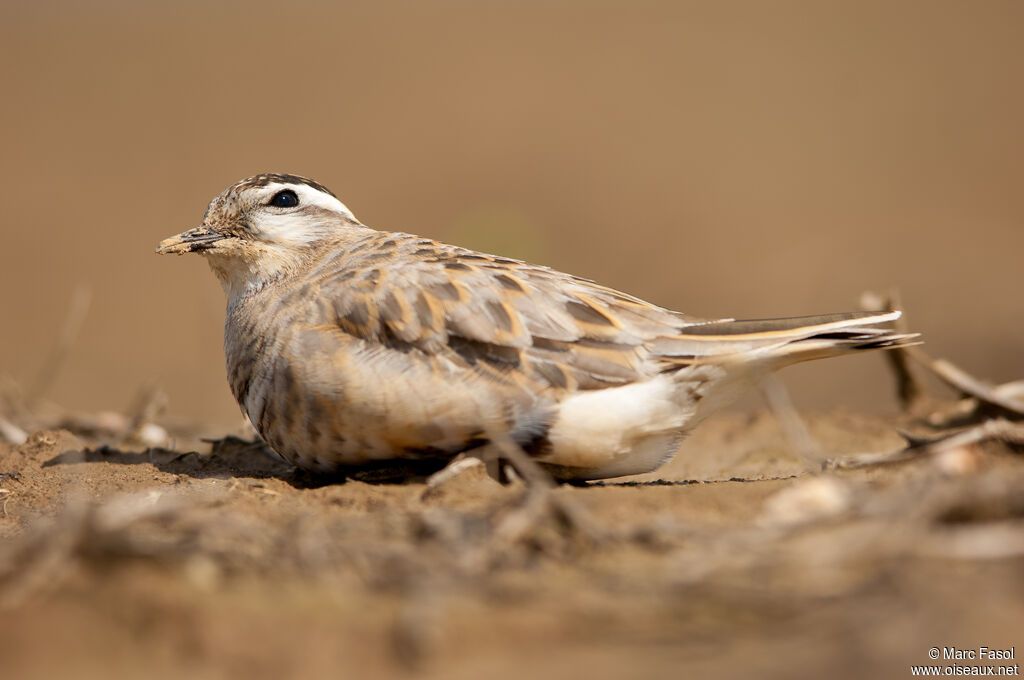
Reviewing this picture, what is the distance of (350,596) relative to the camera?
3443 mm

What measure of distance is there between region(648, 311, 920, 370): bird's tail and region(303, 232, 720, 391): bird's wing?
14 cm

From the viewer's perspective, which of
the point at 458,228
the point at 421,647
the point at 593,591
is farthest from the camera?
the point at 458,228

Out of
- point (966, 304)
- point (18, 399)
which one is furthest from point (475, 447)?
point (966, 304)

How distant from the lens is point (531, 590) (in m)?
3.38

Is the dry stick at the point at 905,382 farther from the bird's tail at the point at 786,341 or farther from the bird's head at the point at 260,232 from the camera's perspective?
the bird's head at the point at 260,232

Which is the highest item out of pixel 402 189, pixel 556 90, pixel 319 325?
pixel 556 90

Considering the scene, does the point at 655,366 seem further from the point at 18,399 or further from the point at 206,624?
the point at 18,399

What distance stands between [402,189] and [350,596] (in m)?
16.2

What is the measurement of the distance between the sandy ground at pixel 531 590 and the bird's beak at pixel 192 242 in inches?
108

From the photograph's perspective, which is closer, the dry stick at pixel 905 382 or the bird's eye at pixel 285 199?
the bird's eye at pixel 285 199

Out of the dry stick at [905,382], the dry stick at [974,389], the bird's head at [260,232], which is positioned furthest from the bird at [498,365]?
the dry stick at [905,382]

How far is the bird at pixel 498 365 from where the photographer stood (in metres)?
5.20

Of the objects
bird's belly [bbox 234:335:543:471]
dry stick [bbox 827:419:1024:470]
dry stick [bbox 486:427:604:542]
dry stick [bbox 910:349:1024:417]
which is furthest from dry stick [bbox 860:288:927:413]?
dry stick [bbox 486:427:604:542]

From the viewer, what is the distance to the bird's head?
6.62 meters
